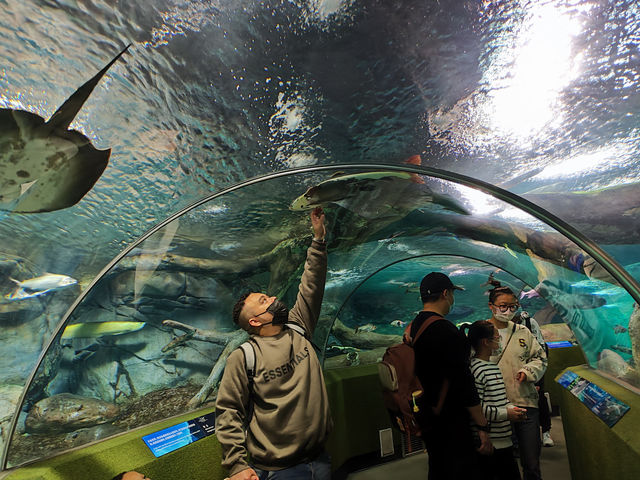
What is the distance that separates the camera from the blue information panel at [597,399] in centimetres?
285

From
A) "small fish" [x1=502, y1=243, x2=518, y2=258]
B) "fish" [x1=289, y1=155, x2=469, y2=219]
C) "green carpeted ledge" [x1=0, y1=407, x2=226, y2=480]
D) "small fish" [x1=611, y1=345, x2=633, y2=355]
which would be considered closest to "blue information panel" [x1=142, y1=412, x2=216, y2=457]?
"green carpeted ledge" [x1=0, y1=407, x2=226, y2=480]

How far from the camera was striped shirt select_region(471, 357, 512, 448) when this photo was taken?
8.56 feet

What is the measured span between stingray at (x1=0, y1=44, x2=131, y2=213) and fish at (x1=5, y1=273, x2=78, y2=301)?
79 cm

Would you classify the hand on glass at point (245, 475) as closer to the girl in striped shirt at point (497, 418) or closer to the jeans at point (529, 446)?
the girl in striped shirt at point (497, 418)

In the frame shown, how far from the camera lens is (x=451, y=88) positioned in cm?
208

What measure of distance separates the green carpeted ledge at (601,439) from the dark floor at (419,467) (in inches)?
20.5

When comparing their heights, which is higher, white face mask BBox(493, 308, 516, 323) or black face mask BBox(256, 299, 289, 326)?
black face mask BBox(256, 299, 289, 326)

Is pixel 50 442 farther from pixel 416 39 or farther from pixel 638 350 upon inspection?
pixel 638 350

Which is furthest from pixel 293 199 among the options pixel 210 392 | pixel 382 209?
pixel 210 392

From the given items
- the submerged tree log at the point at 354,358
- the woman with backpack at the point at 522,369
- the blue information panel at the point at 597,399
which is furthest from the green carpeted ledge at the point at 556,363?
the submerged tree log at the point at 354,358

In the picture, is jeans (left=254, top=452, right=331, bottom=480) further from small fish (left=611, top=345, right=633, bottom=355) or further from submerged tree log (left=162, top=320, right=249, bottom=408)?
small fish (left=611, top=345, right=633, bottom=355)

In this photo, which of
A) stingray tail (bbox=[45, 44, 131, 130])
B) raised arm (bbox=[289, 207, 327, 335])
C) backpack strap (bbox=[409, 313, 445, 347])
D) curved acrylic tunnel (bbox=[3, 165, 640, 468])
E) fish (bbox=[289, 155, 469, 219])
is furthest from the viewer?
fish (bbox=[289, 155, 469, 219])

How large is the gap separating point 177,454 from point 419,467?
362cm

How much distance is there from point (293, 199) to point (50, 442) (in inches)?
125
